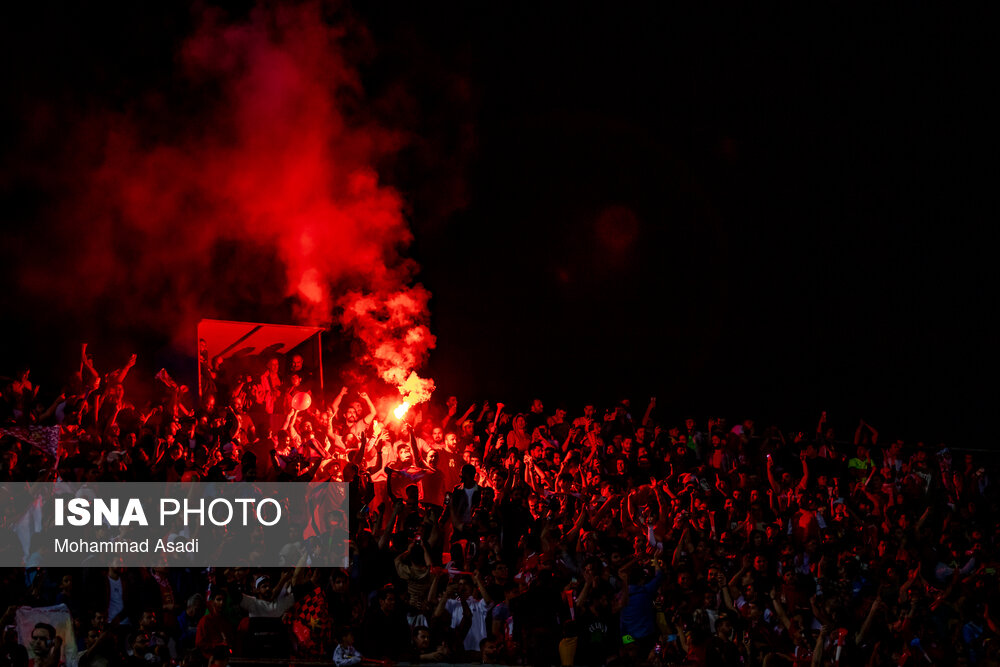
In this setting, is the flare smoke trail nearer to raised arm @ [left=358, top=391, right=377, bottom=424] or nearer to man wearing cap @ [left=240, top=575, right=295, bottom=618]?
raised arm @ [left=358, top=391, right=377, bottom=424]

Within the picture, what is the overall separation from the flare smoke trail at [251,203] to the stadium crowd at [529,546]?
5.02 ft

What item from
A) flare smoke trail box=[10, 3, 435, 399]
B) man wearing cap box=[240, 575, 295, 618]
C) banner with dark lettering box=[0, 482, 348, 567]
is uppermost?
flare smoke trail box=[10, 3, 435, 399]

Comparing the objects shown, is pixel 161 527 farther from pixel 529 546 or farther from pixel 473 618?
pixel 529 546

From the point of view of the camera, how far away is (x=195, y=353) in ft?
44.9

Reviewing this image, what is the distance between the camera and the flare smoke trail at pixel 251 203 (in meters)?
13.6

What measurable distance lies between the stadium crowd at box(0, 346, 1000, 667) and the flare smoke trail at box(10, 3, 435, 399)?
1.53 m

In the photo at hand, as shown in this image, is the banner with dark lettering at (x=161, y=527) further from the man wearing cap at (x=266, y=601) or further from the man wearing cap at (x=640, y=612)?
the man wearing cap at (x=640, y=612)

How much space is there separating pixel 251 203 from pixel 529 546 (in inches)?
310

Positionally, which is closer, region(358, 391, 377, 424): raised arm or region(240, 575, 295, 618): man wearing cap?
region(240, 575, 295, 618): man wearing cap

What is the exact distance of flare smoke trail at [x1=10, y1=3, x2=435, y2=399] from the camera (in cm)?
1361

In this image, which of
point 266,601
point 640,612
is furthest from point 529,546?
point 266,601

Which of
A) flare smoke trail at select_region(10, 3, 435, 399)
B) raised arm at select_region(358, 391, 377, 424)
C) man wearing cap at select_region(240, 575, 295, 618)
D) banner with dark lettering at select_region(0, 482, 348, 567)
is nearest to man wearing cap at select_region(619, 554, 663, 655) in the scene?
banner with dark lettering at select_region(0, 482, 348, 567)

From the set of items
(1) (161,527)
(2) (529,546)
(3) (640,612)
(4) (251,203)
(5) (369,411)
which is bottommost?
(3) (640,612)

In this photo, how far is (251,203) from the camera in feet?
48.7
